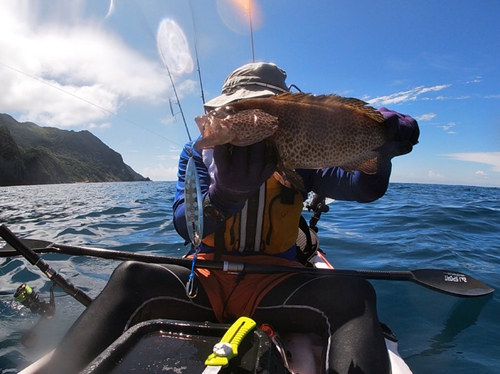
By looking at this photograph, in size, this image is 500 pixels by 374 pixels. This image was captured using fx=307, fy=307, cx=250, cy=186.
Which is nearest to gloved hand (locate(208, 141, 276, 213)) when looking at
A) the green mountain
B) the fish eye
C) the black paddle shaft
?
the fish eye

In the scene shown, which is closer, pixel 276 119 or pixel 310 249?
pixel 276 119

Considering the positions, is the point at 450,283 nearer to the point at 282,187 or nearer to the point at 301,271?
the point at 301,271

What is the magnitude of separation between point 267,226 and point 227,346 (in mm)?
1368

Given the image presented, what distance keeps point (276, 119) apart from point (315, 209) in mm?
3177

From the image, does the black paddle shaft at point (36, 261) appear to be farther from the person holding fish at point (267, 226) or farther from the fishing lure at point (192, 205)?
the fishing lure at point (192, 205)

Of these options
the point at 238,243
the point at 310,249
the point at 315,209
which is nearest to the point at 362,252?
the point at 315,209

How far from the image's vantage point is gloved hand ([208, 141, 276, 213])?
216 cm

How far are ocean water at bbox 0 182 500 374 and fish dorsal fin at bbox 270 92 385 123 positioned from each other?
2513 millimetres

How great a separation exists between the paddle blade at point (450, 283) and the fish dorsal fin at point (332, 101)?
188 centimetres

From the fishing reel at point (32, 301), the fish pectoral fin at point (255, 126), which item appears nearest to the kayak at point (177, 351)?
the fish pectoral fin at point (255, 126)

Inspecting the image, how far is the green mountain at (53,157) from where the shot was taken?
79.4 meters

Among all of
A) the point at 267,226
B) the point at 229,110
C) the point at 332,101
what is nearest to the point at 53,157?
the point at 267,226

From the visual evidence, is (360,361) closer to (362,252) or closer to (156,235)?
(362,252)

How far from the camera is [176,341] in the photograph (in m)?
1.72
